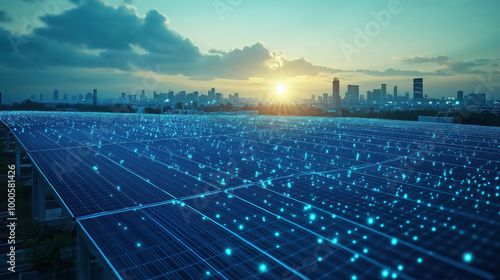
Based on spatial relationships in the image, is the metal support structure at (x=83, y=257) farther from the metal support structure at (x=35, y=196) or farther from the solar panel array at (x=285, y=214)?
the metal support structure at (x=35, y=196)

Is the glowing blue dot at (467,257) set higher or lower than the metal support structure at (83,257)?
higher

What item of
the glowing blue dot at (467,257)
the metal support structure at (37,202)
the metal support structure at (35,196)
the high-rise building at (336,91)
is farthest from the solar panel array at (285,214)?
the high-rise building at (336,91)

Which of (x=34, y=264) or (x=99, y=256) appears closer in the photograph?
(x=99, y=256)

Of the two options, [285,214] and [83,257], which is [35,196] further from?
[285,214]

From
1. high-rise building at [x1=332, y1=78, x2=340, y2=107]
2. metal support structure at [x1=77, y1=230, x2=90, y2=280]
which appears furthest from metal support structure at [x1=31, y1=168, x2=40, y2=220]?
high-rise building at [x1=332, y1=78, x2=340, y2=107]

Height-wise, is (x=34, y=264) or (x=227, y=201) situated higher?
(x=227, y=201)

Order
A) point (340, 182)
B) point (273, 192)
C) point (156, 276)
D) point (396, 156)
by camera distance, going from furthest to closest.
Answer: point (396, 156)
point (340, 182)
point (273, 192)
point (156, 276)

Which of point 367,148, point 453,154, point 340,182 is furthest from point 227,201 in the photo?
point 453,154

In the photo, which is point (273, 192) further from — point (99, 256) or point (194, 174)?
point (99, 256)

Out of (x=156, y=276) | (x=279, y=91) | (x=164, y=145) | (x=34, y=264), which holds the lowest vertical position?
(x=34, y=264)
